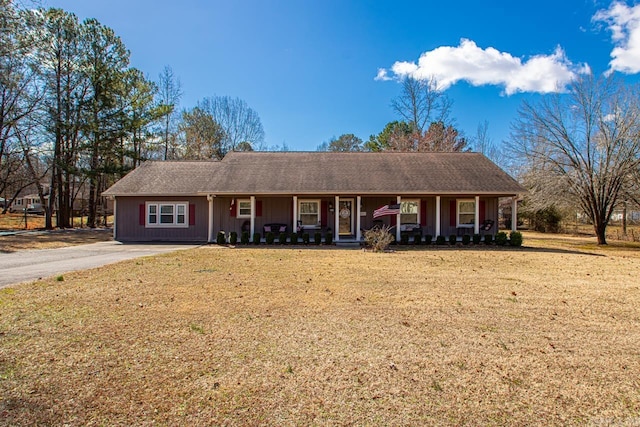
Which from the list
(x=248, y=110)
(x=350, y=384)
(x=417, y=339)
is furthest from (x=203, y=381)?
(x=248, y=110)

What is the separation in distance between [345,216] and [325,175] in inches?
93.3

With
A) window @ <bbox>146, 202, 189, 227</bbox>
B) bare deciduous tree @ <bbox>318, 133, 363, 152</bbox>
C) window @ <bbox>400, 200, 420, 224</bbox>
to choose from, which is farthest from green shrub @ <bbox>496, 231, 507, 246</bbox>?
bare deciduous tree @ <bbox>318, 133, 363, 152</bbox>

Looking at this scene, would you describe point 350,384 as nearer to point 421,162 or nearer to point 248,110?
point 421,162

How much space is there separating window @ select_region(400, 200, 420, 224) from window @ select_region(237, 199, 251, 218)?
7599 mm

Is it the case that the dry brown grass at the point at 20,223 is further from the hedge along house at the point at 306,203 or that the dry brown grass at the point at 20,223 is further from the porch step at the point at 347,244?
the porch step at the point at 347,244

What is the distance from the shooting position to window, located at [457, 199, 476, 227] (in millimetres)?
17759

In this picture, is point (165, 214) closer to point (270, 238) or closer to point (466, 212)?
point (270, 238)

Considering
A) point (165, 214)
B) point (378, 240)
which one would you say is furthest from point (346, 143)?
point (378, 240)

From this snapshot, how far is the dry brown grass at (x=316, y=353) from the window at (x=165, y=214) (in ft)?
36.0

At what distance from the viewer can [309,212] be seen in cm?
1791

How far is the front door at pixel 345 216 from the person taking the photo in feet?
59.8

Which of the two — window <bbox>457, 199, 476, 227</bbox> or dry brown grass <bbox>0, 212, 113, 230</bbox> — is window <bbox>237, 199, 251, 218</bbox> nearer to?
window <bbox>457, 199, 476, 227</bbox>

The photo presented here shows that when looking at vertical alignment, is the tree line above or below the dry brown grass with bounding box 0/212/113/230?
above

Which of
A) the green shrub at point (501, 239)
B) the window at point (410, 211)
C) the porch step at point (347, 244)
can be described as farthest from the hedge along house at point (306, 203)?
the green shrub at point (501, 239)
